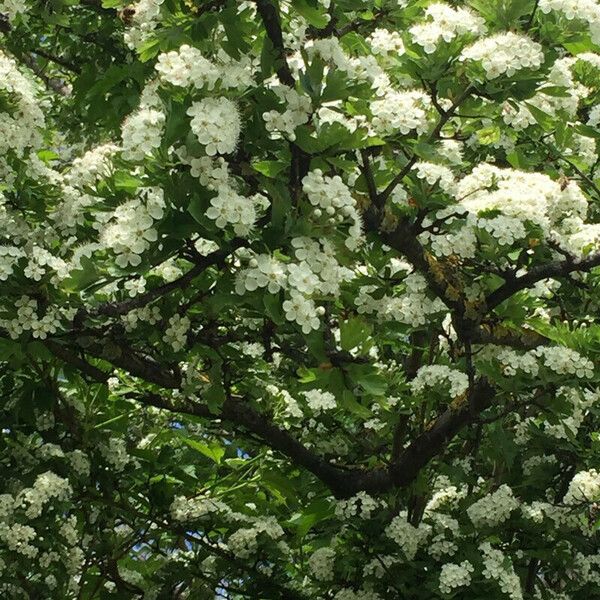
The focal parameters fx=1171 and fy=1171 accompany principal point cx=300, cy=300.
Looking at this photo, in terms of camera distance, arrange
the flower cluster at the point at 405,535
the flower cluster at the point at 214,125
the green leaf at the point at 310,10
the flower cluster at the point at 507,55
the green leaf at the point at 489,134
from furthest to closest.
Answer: the flower cluster at the point at 405,535, the green leaf at the point at 489,134, the flower cluster at the point at 507,55, the green leaf at the point at 310,10, the flower cluster at the point at 214,125

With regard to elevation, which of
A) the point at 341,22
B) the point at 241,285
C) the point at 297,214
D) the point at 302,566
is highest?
the point at 341,22

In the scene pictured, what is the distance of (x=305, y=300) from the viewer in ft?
10.2

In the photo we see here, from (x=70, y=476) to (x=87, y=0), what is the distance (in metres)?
2.19

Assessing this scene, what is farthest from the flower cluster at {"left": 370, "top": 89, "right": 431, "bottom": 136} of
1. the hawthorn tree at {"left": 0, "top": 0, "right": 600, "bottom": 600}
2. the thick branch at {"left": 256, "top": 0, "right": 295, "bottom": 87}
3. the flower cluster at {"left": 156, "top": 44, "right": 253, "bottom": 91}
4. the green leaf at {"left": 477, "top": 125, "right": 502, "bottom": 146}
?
the green leaf at {"left": 477, "top": 125, "right": 502, "bottom": 146}

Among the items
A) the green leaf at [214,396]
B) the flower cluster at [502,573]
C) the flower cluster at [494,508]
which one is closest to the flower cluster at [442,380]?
the flower cluster at [494,508]

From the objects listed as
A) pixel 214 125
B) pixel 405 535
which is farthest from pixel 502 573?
pixel 214 125

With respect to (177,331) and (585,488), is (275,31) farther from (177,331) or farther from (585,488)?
(585,488)

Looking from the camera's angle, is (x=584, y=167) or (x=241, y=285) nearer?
(x=241, y=285)

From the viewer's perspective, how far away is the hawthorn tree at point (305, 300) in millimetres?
3195

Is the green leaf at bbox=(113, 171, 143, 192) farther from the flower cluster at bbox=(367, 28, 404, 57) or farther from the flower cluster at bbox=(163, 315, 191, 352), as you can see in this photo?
the flower cluster at bbox=(367, 28, 404, 57)

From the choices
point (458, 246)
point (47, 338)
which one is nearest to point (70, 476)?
point (47, 338)

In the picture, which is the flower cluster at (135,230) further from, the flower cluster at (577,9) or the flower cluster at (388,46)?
the flower cluster at (577,9)

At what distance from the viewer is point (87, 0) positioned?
5.44 meters

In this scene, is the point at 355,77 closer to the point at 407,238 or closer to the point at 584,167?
the point at 407,238
